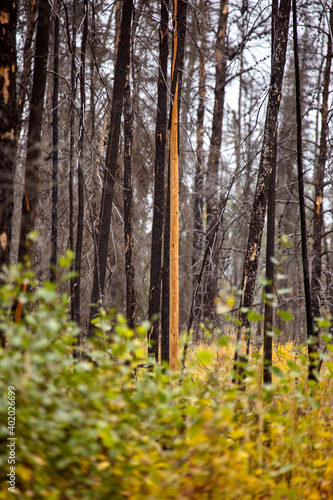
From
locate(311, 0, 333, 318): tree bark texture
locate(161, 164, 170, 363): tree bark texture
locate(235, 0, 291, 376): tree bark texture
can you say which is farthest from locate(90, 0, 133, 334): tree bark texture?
locate(311, 0, 333, 318): tree bark texture

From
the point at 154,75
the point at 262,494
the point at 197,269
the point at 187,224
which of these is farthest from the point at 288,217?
the point at 262,494

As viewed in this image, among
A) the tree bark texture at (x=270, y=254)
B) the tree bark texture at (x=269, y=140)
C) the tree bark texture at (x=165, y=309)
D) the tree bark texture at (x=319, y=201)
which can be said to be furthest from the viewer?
the tree bark texture at (x=319, y=201)

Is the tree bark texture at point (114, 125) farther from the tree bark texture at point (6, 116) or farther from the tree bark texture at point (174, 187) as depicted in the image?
the tree bark texture at point (6, 116)

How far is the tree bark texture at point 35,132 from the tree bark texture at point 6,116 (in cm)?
65

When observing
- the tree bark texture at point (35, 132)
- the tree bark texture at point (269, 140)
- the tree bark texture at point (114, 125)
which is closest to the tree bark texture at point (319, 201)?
the tree bark texture at point (269, 140)

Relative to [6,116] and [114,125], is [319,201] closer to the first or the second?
[114,125]

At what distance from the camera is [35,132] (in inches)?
155

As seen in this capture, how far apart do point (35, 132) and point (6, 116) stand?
3.05 feet

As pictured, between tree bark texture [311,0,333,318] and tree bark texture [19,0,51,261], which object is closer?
tree bark texture [19,0,51,261]

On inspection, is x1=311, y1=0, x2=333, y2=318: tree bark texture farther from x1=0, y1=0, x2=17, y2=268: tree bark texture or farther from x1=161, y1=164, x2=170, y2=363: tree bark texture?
x1=0, y1=0, x2=17, y2=268: tree bark texture

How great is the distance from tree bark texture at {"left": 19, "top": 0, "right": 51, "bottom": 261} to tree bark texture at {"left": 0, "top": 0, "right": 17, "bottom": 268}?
0.65 metres

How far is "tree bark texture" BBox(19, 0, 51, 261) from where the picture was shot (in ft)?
12.3

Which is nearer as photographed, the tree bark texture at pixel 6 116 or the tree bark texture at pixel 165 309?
the tree bark texture at pixel 6 116

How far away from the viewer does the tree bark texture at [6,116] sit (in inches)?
118
